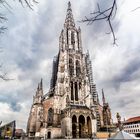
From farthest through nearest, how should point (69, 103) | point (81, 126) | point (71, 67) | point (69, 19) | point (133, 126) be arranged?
1. point (133, 126)
2. point (69, 19)
3. point (71, 67)
4. point (69, 103)
5. point (81, 126)

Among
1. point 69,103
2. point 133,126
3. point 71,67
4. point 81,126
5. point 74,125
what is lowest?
point 133,126

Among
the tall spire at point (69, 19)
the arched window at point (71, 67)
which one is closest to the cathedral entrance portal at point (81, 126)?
the arched window at point (71, 67)

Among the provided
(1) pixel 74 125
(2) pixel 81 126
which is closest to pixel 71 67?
(2) pixel 81 126

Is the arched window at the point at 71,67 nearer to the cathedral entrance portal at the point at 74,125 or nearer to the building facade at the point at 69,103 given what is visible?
the building facade at the point at 69,103

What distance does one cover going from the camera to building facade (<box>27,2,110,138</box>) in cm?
3319

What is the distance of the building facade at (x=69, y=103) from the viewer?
33.2 meters

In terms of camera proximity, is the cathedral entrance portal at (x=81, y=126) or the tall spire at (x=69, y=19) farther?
the tall spire at (x=69, y=19)

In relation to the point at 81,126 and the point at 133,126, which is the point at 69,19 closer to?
the point at 81,126

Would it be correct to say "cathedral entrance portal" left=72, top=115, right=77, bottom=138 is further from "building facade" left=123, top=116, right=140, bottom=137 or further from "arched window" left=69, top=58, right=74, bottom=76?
"building facade" left=123, top=116, right=140, bottom=137

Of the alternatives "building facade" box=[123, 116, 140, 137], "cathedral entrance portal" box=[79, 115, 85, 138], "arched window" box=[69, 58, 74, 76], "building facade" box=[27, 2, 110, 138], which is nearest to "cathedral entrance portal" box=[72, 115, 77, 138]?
"building facade" box=[27, 2, 110, 138]

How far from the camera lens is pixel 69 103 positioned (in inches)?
1410

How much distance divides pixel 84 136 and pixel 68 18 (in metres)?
41.7

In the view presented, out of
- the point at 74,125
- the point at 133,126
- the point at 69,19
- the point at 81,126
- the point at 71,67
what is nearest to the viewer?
the point at 74,125

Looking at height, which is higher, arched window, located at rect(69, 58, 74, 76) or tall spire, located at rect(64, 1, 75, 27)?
tall spire, located at rect(64, 1, 75, 27)
